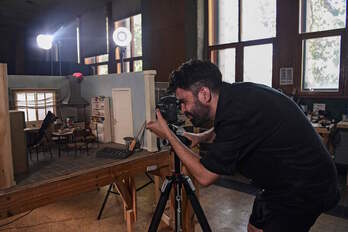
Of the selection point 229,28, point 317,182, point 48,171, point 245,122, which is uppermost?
point 229,28

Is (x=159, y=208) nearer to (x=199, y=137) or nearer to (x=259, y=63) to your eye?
(x=199, y=137)

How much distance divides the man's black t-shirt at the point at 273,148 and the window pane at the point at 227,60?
4.06 metres

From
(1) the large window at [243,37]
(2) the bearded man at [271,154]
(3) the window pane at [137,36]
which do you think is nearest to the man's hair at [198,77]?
(2) the bearded man at [271,154]

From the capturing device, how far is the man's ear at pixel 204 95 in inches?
42.6

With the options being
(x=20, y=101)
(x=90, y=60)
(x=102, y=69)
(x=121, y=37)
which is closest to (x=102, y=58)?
(x=102, y=69)

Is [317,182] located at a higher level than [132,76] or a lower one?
lower

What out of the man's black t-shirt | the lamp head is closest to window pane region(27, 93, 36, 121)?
the lamp head

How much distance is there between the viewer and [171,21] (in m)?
5.43

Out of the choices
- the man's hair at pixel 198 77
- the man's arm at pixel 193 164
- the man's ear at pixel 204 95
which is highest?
the man's hair at pixel 198 77

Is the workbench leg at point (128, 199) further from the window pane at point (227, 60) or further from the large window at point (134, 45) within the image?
the large window at point (134, 45)

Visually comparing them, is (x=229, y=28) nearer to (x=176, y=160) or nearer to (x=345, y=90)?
(x=345, y=90)

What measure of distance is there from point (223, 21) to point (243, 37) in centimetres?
58

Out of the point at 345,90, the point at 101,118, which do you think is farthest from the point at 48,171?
the point at 345,90

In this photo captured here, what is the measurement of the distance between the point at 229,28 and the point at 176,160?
3.99m
